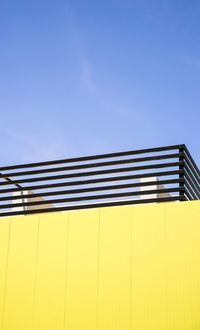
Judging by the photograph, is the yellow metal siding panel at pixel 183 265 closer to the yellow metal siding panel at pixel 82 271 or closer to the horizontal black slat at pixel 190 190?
the horizontal black slat at pixel 190 190

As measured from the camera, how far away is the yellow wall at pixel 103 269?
7852 millimetres

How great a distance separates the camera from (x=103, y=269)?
852cm

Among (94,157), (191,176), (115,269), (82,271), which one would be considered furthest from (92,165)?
(115,269)

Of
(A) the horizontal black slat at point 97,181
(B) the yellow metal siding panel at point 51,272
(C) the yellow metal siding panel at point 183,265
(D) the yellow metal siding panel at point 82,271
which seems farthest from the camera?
(A) the horizontal black slat at point 97,181

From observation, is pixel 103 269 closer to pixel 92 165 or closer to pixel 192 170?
pixel 92 165

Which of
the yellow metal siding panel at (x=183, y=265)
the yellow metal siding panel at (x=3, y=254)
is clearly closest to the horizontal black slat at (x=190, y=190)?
the yellow metal siding panel at (x=183, y=265)

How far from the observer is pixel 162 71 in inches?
378

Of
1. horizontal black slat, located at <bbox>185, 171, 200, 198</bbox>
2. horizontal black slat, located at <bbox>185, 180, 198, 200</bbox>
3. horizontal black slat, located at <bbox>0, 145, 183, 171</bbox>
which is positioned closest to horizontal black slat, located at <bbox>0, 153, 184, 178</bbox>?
horizontal black slat, located at <bbox>0, 145, 183, 171</bbox>

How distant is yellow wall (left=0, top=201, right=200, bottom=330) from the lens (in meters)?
7.85

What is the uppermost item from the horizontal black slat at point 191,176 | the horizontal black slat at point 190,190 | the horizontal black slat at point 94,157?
the horizontal black slat at point 94,157

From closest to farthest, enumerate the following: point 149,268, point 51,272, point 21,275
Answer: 1. point 149,268
2. point 51,272
3. point 21,275

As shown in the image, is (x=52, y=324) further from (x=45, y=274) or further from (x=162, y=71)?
(x=162, y=71)

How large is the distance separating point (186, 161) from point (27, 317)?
4.39m

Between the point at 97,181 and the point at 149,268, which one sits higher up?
the point at 97,181
